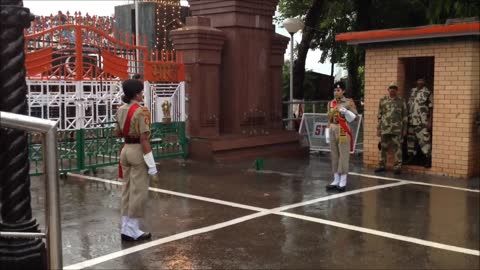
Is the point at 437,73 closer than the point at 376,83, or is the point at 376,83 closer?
the point at 437,73

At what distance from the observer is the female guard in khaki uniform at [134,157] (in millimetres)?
5941

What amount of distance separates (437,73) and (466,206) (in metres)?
3.03

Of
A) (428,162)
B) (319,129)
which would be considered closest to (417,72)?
(428,162)

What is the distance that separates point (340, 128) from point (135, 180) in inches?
143

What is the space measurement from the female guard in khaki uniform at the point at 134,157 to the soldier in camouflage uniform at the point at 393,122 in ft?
17.9

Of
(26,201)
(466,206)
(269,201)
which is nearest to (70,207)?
(269,201)

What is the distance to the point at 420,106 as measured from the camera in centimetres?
1025

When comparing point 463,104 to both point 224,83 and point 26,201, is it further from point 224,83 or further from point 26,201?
point 26,201

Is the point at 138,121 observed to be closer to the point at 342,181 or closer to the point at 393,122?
the point at 342,181

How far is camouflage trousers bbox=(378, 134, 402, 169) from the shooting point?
10289mm

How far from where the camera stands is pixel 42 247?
13.2 ft

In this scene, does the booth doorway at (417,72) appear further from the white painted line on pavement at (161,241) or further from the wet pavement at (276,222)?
the white painted line on pavement at (161,241)

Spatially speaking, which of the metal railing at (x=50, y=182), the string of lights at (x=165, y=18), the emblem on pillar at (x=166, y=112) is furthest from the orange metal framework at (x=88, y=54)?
the string of lights at (x=165, y=18)

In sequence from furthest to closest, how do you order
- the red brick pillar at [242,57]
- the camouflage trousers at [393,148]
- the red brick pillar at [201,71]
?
the red brick pillar at [242,57]
the red brick pillar at [201,71]
the camouflage trousers at [393,148]
